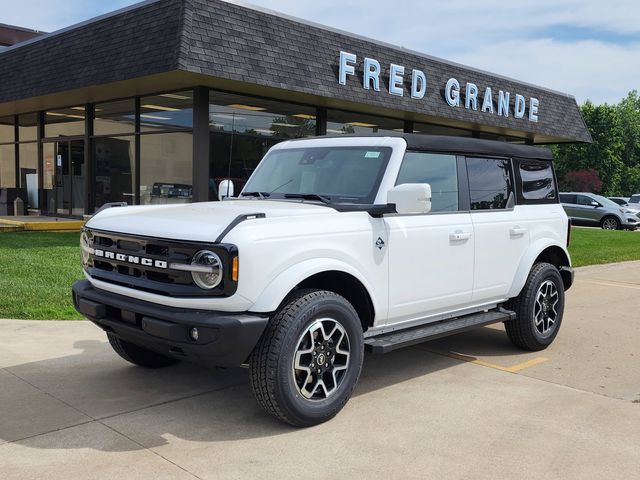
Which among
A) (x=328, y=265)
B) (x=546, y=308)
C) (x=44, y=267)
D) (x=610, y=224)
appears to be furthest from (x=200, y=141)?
(x=610, y=224)

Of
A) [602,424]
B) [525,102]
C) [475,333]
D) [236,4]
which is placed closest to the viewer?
[602,424]

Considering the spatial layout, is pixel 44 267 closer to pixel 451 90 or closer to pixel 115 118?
pixel 115 118

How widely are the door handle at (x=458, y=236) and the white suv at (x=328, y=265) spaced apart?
1 cm

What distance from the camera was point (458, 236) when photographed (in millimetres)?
5012

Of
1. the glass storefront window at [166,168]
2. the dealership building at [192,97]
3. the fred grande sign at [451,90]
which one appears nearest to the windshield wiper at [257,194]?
the dealership building at [192,97]

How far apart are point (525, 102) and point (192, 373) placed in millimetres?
17685

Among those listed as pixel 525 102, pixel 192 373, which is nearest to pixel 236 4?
pixel 192 373

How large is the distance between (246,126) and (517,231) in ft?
32.7

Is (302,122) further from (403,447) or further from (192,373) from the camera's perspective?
(403,447)

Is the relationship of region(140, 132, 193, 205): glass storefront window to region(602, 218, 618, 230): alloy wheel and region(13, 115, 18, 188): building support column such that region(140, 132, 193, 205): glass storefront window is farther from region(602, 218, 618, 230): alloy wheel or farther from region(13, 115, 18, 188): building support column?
region(602, 218, 618, 230): alloy wheel

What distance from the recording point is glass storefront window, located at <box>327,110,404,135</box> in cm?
1656

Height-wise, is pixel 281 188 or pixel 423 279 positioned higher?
pixel 281 188

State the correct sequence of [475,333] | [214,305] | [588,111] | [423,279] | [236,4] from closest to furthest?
[214,305] → [423,279] → [475,333] → [236,4] → [588,111]

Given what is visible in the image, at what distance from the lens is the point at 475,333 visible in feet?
22.2
